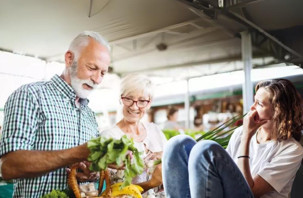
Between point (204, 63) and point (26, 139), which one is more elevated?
point (204, 63)

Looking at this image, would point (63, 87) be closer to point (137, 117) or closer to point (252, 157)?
point (137, 117)

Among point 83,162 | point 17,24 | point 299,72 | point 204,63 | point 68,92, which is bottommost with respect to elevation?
point 83,162

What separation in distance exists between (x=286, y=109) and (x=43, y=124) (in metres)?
1.10

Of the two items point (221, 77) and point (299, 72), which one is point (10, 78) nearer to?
point (299, 72)

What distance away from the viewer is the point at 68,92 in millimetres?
1613

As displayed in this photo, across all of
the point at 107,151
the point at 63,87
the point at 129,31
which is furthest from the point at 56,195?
the point at 129,31

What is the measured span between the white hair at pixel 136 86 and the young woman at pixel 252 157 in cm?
52

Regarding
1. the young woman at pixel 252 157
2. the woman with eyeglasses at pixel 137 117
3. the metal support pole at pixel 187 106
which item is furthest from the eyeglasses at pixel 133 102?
the metal support pole at pixel 187 106

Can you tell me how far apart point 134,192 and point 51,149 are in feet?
1.36

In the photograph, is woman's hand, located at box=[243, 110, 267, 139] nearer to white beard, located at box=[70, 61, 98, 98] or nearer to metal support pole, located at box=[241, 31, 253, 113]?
white beard, located at box=[70, 61, 98, 98]

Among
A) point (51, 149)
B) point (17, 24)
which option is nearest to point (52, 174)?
point (51, 149)

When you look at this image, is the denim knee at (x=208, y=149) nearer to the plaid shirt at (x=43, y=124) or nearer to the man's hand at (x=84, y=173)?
the man's hand at (x=84, y=173)

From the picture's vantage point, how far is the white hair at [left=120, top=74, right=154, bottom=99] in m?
1.96

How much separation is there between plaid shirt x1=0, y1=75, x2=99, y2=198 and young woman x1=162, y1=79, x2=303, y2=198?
0.45m
